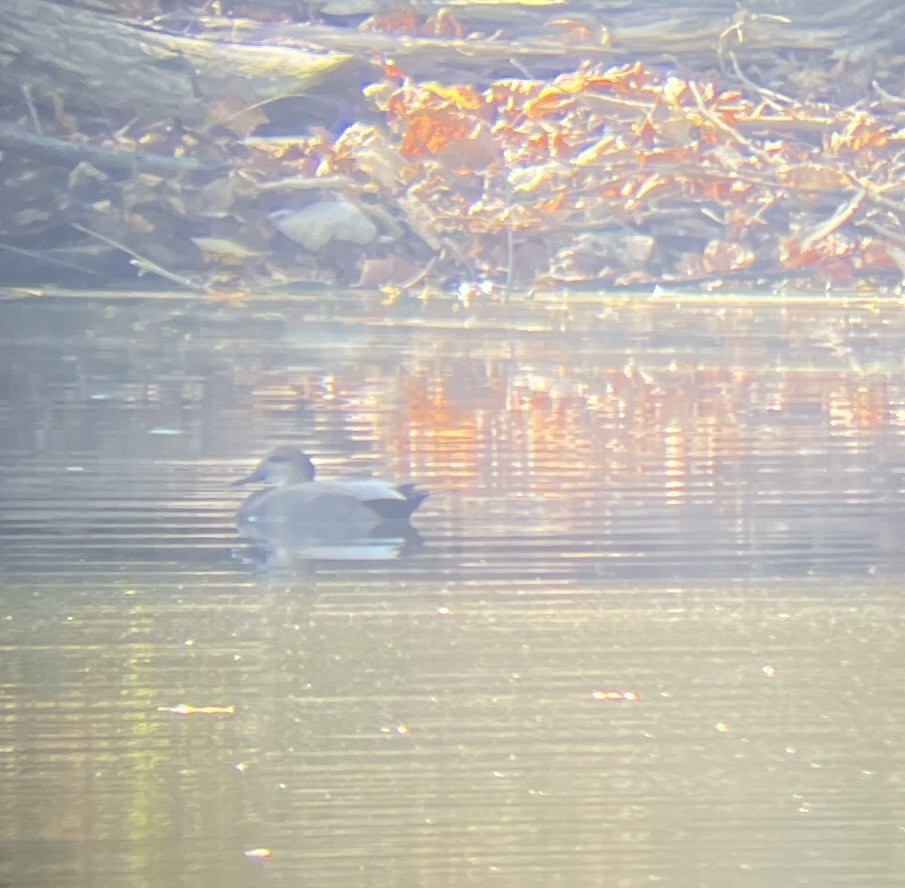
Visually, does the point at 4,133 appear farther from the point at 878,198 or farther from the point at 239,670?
the point at 239,670

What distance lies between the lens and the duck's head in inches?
60.5

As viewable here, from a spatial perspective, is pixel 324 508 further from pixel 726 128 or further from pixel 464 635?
pixel 726 128

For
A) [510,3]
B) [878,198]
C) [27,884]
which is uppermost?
[510,3]

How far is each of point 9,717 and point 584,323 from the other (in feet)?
5.79

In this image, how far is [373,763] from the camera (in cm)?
94

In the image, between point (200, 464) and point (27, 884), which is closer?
point (27, 884)

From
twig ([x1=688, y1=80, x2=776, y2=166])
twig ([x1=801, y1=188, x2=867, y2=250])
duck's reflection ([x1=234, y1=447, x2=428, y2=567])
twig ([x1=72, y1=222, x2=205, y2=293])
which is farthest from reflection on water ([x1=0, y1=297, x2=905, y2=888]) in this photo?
twig ([x1=688, y1=80, x2=776, y2=166])

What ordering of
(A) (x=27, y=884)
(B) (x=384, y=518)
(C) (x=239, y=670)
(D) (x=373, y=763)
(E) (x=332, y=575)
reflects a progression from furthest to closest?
(B) (x=384, y=518)
(E) (x=332, y=575)
(C) (x=239, y=670)
(D) (x=373, y=763)
(A) (x=27, y=884)

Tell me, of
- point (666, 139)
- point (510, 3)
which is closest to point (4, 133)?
point (510, 3)

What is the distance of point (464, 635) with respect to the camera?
3.83 feet

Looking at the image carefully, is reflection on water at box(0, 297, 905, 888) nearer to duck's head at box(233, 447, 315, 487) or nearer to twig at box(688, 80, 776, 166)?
duck's head at box(233, 447, 315, 487)

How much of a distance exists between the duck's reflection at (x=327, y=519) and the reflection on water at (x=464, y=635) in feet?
0.04

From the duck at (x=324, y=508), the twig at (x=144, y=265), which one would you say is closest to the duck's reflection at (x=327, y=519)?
the duck at (x=324, y=508)

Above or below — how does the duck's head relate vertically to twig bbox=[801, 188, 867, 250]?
below
